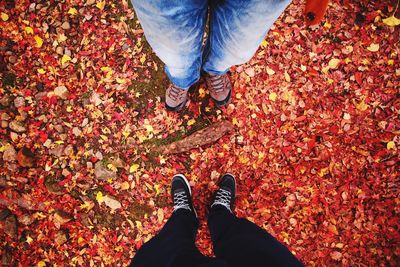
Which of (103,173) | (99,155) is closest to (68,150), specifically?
(99,155)

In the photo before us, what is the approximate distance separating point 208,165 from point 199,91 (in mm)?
856

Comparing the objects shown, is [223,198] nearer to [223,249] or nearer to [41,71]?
Answer: [223,249]

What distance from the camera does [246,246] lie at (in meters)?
1.87

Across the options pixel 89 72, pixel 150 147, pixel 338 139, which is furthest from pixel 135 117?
pixel 338 139

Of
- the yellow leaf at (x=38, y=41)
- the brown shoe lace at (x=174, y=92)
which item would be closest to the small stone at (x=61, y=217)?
the brown shoe lace at (x=174, y=92)

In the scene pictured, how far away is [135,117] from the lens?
3008 millimetres

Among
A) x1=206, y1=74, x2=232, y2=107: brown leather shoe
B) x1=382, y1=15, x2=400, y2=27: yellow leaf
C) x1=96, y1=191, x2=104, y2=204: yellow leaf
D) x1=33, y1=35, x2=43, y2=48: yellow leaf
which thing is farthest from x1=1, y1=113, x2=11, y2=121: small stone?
x1=382, y1=15, x2=400, y2=27: yellow leaf

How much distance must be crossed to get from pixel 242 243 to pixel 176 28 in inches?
60.8

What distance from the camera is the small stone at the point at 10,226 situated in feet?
9.60

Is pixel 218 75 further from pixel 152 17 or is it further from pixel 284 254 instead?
pixel 284 254

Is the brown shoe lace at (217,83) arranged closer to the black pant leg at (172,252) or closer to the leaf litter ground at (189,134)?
the leaf litter ground at (189,134)

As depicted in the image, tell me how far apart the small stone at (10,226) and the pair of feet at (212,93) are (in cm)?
213

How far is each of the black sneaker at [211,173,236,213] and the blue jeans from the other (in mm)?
1264

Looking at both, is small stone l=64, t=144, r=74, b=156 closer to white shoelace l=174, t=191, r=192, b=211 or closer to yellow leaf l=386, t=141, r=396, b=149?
white shoelace l=174, t=191, r=192, b=211
